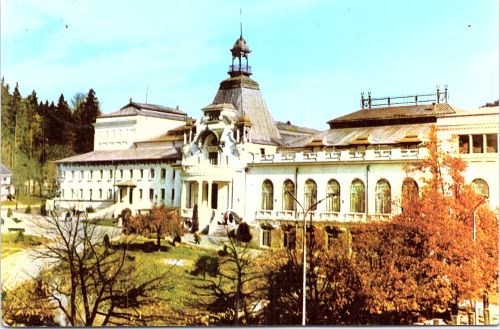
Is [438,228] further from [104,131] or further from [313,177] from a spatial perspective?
[104,131]

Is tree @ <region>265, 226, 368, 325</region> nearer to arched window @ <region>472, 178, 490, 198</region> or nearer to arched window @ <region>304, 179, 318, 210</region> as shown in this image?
arched window @ <region>304, 179, 318, 210</region>

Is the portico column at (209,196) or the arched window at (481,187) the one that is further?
the portico column at (209,196)

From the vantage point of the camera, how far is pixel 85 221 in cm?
1013

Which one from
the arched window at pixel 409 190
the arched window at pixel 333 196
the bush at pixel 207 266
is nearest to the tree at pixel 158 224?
the bush at pixel 207 266

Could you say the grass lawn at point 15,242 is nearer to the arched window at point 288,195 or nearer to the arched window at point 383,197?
the arched window at point 288,195

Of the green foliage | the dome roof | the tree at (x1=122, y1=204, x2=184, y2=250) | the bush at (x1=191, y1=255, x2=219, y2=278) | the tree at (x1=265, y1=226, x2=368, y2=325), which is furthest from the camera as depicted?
the tree at (x1=122, y1=204, x2=184, y2=250)

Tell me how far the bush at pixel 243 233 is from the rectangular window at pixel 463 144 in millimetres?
3409

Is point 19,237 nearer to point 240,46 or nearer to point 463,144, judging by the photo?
point 240,46

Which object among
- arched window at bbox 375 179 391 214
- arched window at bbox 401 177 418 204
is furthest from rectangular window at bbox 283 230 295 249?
arched window at bbox 401 177 418 204

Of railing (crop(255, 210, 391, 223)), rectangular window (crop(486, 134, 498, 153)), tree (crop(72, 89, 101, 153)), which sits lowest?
railing (crop(255, 210, 391, 223))

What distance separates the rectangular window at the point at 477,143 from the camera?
8805 millimetres

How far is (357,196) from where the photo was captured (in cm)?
965

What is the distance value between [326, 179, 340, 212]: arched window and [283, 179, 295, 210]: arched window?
57cm

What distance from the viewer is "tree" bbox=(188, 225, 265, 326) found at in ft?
30.6
